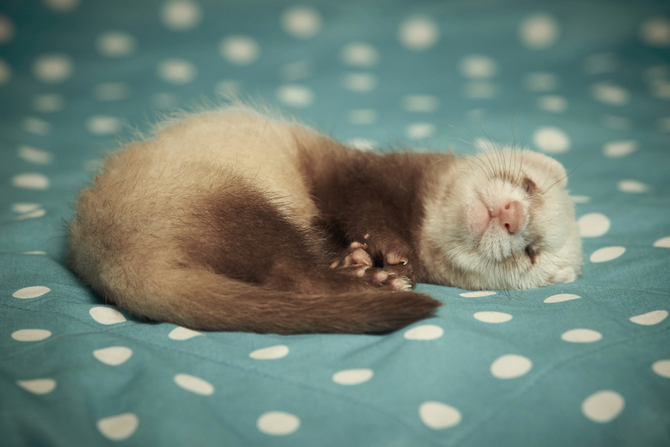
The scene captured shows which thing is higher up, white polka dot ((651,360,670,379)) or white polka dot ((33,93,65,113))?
white polka dot ((33,93,65,113))

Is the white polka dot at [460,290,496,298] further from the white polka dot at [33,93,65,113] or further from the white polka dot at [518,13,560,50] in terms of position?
the white polka dot at [33,93,65,113]

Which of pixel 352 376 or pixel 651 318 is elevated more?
pixel 651 318

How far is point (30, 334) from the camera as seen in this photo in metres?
1.01

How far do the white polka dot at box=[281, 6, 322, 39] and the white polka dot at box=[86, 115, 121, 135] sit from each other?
1174mm

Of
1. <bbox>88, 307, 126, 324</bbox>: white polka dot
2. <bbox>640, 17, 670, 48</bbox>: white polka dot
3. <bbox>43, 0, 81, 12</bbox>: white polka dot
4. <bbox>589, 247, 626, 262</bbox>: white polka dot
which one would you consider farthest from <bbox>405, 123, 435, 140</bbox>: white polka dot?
<bbox>43, 0, 81, 12</bbox>: white polka dot

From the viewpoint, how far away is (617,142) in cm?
235

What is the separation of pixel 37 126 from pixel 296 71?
1.50m

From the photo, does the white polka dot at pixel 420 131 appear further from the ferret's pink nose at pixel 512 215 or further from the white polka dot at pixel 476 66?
the ferret's pink nose at pixel 512 215

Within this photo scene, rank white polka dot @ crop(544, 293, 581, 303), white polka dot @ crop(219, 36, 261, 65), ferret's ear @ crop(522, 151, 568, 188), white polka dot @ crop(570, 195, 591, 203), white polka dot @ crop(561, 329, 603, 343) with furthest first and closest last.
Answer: white polka dot @ crop(219, 36, 261, 65), white polka dot @ crop(570, 195, 591, 203), ferret's ear @ crop(522, 151, 568, 188), white polka dot @ crop(544, 293, 581, 303), white polka dot @ crop(561, 329, 603, 343)

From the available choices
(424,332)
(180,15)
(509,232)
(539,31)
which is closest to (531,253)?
(509,232)

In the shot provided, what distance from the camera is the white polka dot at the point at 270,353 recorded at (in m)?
0.95

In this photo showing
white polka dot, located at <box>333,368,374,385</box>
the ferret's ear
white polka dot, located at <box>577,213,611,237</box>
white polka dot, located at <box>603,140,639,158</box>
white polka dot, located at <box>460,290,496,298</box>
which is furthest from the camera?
white polka dot, located at <box>603,140,639,158</box>

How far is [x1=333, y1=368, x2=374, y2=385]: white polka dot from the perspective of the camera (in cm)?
88

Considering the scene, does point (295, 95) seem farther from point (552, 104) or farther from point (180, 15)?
point (552, 104)
